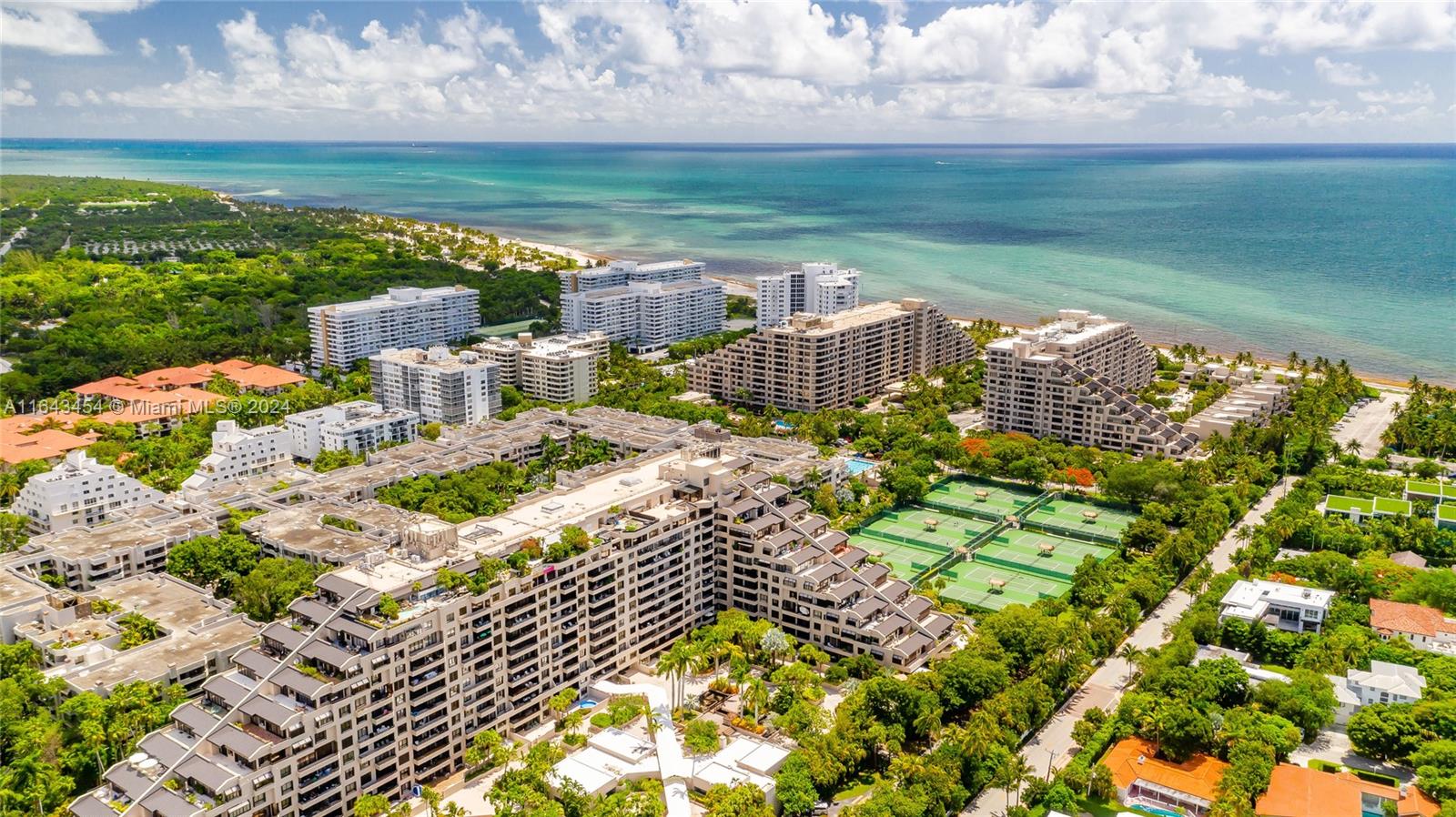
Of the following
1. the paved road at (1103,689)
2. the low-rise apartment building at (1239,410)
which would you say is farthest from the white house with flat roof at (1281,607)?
the low-rise apartment building at (1239,410)

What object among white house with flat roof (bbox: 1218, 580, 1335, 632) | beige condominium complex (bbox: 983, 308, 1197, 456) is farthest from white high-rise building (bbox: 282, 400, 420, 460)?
white house with flat roof (bbox: 1218, 580, 1335, 632)

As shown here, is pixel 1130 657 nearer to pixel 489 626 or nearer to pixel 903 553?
pixel 903 553

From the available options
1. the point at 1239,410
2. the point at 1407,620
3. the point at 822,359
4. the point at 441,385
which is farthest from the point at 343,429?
the point at 1239,410

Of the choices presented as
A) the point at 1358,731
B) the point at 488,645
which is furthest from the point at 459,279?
the point at 1358,731

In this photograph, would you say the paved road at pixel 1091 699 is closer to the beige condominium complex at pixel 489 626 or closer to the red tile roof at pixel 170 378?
the beige condominium complex at pixel 489 626

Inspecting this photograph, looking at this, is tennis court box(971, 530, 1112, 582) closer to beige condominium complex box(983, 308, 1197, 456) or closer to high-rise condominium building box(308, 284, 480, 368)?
beige condominium complex box(983, 308, 1197, 456)

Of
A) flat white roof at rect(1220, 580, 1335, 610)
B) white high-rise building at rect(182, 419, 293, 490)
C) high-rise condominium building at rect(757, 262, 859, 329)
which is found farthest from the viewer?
high-rise condominium building at rect(757, 262, 859, 329)
